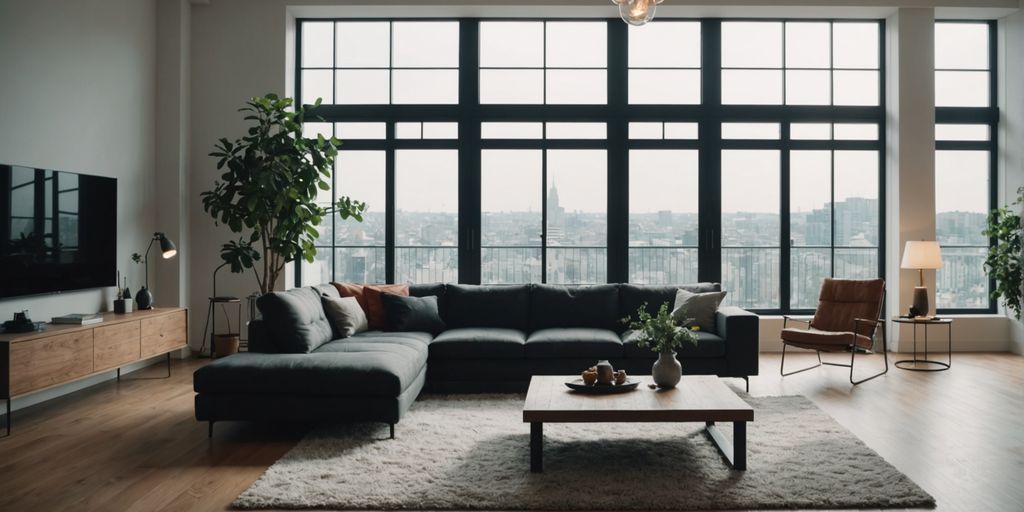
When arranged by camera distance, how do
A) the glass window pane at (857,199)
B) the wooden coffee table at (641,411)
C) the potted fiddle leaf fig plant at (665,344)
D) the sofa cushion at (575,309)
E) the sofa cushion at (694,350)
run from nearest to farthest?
1. the wooden coffee table at (641,411)
2. the potted fiddle leaf fig plant at (665,344)
3. the sofa cushion at (694,350)
4. the sofa cushion at (575,309)
5. the glass window pane at (857,199)

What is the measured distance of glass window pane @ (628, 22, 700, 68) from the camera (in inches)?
290

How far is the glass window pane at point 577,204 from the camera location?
7344 mm

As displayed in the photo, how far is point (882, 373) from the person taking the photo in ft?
19.8

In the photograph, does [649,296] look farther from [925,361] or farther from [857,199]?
[857,199]

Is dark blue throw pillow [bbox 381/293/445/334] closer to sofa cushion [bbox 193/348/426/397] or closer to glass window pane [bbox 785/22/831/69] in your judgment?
sofa cushion [bbox 193/348/426/397]

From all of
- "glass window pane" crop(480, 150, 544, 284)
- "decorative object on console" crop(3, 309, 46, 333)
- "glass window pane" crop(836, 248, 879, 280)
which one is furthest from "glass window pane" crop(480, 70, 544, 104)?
"decorative object on console" crop(3, 309, 46, 333)

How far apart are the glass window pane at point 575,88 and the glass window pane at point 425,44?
1025mm

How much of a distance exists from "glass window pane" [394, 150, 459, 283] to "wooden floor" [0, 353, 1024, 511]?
2607mm

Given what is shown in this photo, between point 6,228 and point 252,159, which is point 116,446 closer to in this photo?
point 6,228

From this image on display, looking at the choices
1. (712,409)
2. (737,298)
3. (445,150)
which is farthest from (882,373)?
(445,150)

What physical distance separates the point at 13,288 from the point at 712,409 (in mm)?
4390

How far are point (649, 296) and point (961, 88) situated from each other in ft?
14.3

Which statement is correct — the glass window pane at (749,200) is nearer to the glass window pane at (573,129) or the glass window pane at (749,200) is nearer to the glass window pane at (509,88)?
the glass window pane at (573,129)

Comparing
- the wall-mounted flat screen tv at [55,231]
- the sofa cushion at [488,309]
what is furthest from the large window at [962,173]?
the wall-mounted flat screen tv at [55,231]
